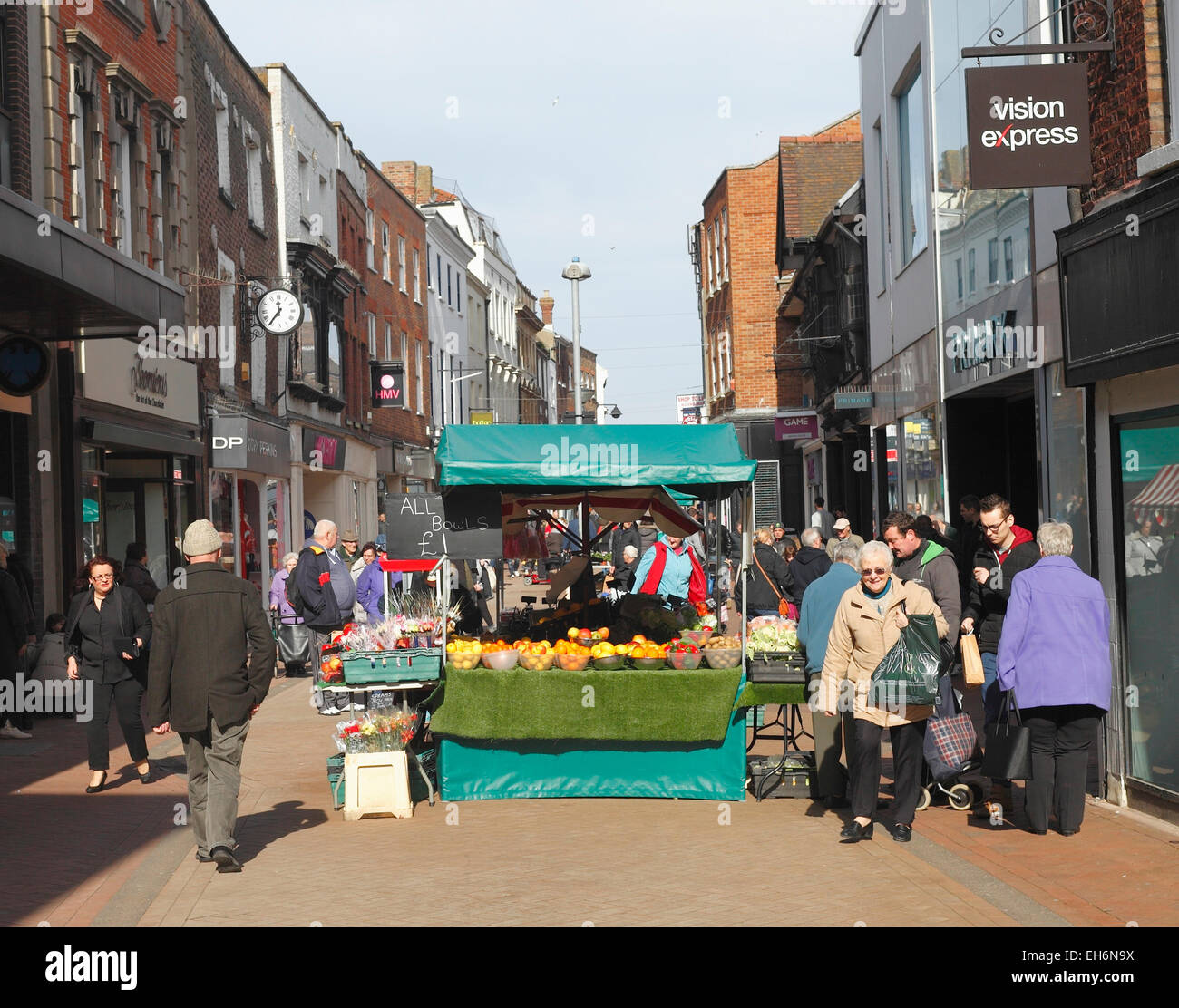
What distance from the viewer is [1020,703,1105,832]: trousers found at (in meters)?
8.44

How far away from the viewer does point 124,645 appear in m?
11.1

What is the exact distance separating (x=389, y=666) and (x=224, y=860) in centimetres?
238

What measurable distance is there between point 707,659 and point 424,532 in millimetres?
2429

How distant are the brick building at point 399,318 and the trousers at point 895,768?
3206 centimetres

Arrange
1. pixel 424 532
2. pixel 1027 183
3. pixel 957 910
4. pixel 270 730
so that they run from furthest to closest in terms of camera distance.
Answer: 1. pixel 270 730
2. pixel 424 532
3. pixel 1027 183
4. pixel 957 910

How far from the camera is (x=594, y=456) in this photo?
391 inches

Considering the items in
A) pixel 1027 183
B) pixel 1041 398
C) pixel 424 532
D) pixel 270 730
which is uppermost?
pixel 1027 183

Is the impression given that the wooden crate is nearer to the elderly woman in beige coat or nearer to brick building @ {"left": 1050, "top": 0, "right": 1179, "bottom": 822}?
the elderly woman in beige coat

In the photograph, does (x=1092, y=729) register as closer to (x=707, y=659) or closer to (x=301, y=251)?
(x=707, y=659)

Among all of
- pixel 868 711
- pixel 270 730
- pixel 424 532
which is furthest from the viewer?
pixel 270 730

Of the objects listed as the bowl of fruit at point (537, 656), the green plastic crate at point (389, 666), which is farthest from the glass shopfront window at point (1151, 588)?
the green plastic crate at point (389, 666)

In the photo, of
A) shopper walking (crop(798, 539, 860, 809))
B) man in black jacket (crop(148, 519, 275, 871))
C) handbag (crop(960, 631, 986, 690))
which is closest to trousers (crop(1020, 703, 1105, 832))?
handbag (crop(960, 631, 986, 690))

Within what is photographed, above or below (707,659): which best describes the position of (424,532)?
above

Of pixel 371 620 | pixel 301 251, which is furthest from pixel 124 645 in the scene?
pixel 301 251
